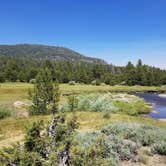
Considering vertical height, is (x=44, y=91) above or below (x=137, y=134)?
above

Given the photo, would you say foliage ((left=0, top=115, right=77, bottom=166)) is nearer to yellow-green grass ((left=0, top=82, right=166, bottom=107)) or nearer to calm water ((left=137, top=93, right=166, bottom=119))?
yellow-green grass ((left=0, top=82, right=166, bottom=107))

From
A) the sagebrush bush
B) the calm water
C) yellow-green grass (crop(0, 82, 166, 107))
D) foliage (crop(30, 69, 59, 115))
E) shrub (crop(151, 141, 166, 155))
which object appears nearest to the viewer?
shrub (crop(151, 141, 166, 155))

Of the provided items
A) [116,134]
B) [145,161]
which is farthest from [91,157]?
[116,134]

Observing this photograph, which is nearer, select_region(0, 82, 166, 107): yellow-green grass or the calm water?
the calm water

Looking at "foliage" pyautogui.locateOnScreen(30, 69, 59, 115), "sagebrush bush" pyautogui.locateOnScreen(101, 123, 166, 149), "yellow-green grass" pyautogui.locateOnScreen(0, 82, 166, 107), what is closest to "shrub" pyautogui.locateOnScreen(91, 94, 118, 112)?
"foliage" pyautogui.locateOnScreen(30, 69, 59, 115)

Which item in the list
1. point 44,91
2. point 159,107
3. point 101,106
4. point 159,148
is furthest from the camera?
point 159,107

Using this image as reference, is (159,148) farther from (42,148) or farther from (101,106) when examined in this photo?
(101,106)

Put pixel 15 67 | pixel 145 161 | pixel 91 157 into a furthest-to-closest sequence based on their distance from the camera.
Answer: pixel 15 67
pixel 145 161
pixel 91 157

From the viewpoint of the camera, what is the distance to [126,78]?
11788 cm

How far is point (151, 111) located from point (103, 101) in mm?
18916

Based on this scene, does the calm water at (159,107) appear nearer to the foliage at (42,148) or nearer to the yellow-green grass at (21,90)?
the yellow-green grass at (21,90)

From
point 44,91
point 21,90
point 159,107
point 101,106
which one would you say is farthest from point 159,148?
point 21,90

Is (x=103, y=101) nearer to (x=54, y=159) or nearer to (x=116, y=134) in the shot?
(x=116, y=134)

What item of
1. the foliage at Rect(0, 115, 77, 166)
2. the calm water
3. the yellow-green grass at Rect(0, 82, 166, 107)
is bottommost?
the calm water
